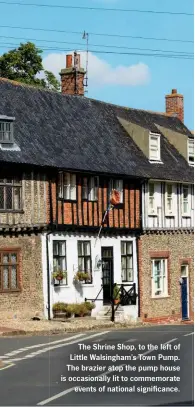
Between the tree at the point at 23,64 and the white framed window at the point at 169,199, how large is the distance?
9534 mm

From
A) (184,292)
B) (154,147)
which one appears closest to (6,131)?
(154,147)

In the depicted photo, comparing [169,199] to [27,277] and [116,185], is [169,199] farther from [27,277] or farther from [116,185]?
[27,277]

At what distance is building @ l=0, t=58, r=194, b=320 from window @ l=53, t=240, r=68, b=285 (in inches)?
1.9

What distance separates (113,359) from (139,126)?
24.7 metres

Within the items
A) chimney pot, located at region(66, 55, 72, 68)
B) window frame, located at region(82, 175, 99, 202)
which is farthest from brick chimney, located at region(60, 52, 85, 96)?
window frame, located at region(82, 175, 99, 202)

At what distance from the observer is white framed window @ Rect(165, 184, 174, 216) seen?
44781 mm

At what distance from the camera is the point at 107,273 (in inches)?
1590

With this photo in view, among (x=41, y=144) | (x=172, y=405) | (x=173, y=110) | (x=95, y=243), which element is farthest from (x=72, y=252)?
(x=172, y=405)

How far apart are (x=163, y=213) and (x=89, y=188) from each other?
6267 mm

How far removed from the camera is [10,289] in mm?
35875

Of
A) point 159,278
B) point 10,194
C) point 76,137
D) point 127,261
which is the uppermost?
point 76,137

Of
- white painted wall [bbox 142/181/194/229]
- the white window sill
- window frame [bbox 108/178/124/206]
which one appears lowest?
the white window sill

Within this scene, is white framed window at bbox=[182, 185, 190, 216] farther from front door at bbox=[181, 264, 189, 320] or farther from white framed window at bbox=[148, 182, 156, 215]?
white framed window at bbox=[148, 182, 156, 215]

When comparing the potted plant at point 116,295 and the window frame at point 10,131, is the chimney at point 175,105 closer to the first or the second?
the potted plant at point 116,295
